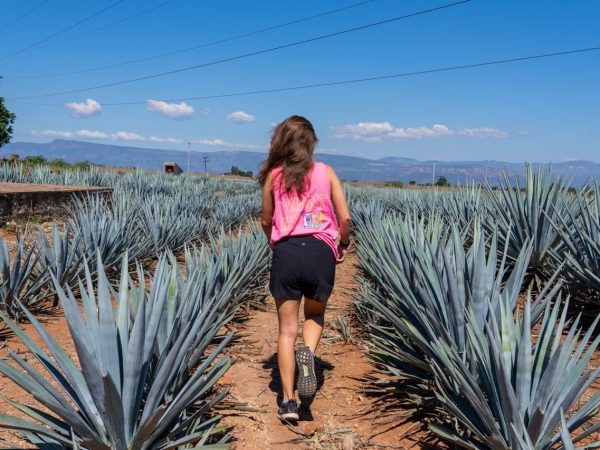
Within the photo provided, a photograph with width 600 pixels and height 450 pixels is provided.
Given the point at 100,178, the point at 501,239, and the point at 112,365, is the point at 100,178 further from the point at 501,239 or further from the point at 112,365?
the point at 112,365

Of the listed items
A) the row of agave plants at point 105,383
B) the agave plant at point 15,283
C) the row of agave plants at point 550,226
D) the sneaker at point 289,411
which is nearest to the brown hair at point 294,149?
the row of agave plants at point 105,383

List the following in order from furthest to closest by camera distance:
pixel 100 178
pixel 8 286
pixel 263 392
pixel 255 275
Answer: pixel 100 178 < pixel 255 275 < pixel 8 286 < pixel 263 392

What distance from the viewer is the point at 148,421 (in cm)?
152

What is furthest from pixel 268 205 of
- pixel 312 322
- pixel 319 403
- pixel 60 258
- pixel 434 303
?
pixel 60 258

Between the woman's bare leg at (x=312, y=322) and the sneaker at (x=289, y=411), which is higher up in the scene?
the woman's bare leg at (x=312, y=322)

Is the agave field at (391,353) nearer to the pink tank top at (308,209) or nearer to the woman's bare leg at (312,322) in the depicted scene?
the woman's bare leg at (312,322)

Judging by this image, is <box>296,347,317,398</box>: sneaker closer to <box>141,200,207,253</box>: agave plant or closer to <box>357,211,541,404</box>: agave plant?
<box>357,211,541,404</box>: agave plant

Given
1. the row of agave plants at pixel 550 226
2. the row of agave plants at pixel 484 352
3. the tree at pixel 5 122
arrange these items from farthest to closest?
the tree at pixel 5 122 < the row of agave plants at pixel 550 226 < the row of agave plants at pixel 484 352

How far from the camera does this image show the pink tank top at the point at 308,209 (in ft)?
7.73

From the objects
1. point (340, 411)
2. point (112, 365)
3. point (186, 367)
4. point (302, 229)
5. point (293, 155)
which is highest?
point (293, 155)

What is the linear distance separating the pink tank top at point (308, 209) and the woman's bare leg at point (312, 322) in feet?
0.88

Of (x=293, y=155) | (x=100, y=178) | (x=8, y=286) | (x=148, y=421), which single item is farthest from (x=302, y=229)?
(x=100, y=178)

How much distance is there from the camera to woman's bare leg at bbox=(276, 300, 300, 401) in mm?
2320

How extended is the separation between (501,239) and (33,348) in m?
3.93
